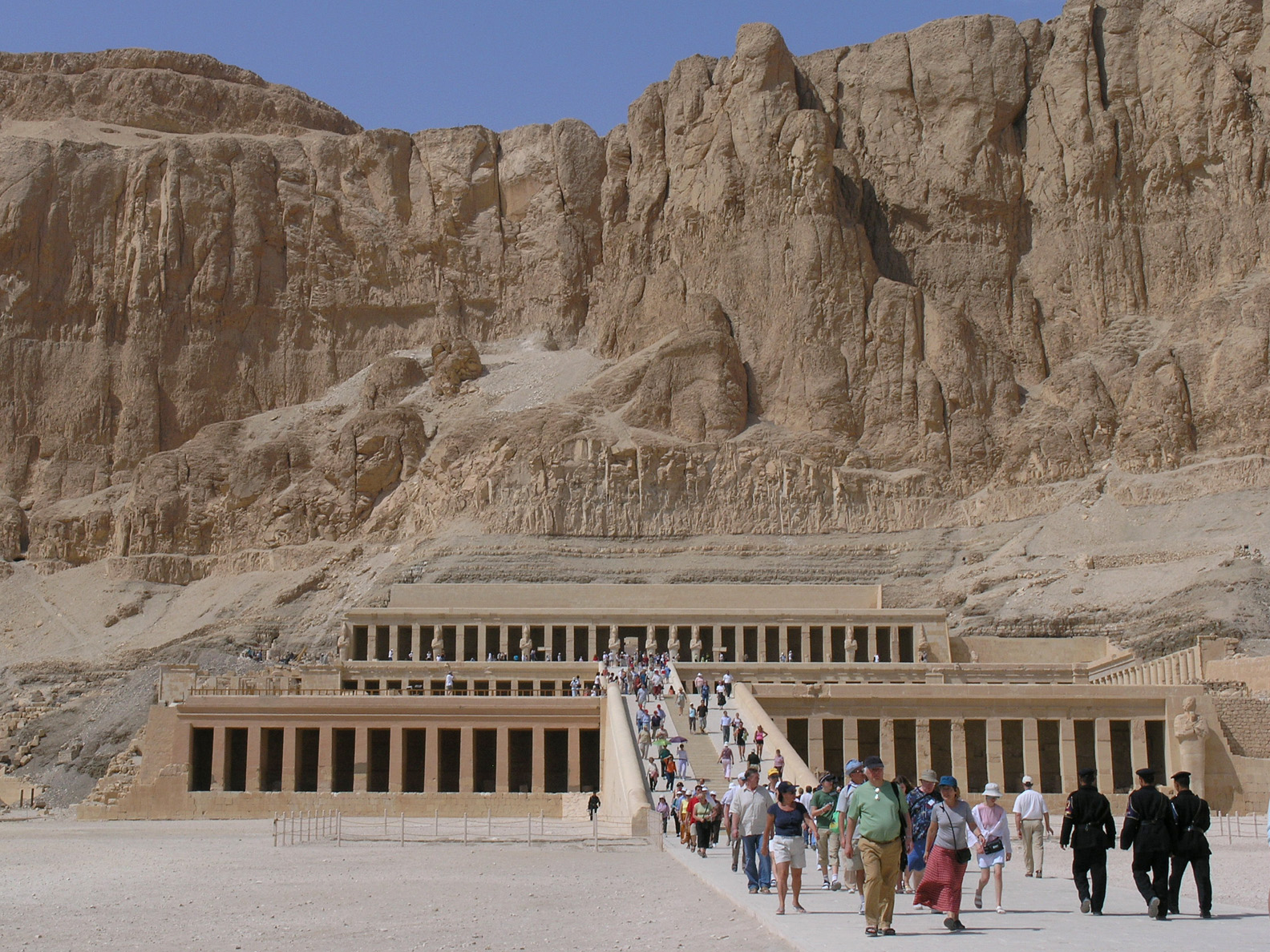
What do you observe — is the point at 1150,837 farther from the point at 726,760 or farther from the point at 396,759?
the point at 396,759

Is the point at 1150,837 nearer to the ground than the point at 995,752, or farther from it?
farther from it

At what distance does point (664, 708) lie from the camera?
44.2 metres

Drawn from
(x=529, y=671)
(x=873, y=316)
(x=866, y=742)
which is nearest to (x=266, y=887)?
(x=866, y=742)

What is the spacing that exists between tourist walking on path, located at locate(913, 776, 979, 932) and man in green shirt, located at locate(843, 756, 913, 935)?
30 centimetres

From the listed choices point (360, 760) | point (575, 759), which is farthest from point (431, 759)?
point (575, 759)

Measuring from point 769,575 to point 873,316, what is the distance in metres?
22.9

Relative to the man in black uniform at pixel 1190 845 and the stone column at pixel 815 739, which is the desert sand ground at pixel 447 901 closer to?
the man in black uniform at pixel 1190 845

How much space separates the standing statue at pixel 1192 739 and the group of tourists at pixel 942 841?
26951mm

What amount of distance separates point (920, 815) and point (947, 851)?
878 millimetres

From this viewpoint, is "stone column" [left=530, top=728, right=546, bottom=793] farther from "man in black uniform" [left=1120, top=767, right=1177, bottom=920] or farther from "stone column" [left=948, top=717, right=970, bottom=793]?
"man in black uniform" [left=1120, top=767, right=1177, bottom=920]

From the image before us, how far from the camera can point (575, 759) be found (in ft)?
157

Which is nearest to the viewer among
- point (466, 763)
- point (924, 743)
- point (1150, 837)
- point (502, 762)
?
point (1150, 837)

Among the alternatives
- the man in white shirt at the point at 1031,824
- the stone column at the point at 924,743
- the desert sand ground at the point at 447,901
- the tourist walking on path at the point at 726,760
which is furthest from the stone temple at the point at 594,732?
the man in white shirt at the point at 1031,824

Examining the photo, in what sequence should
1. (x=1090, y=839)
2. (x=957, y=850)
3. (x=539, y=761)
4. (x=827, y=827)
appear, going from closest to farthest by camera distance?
(x=957, y=850), (x=1090, y=839), (x=827, y=827), (x=539, y=761)
